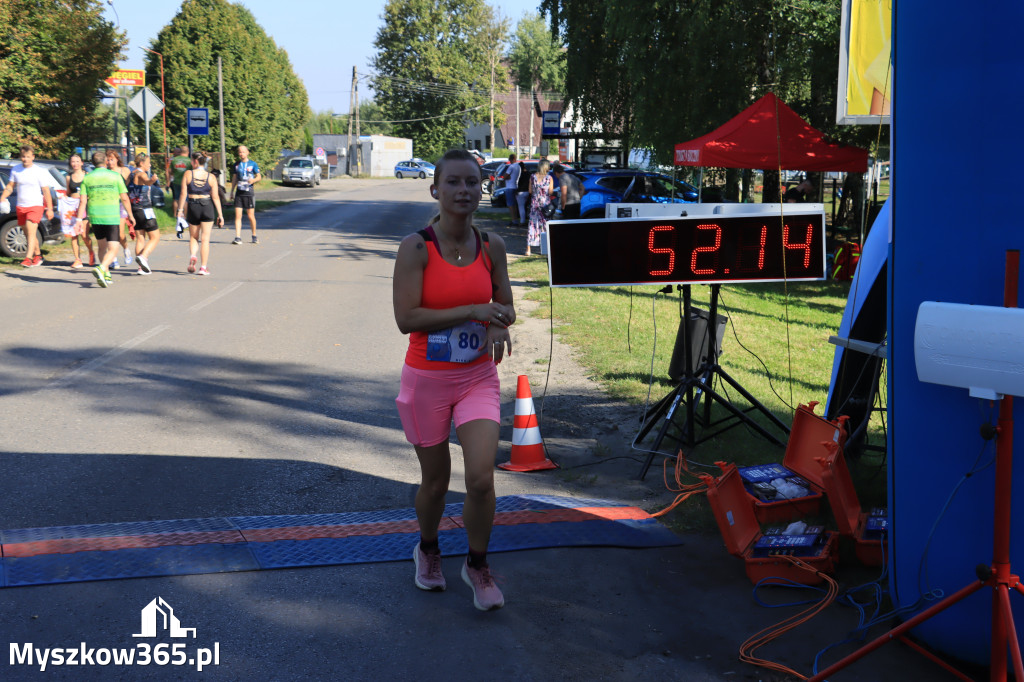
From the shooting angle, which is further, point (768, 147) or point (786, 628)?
point (768, 147)

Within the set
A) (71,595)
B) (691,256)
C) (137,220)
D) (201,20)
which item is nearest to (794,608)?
(691,256)

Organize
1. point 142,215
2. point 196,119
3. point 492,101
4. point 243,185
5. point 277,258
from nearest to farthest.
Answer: point 142,215 < point 277,258 < point 243,185 < point 196,119 < point 492,101

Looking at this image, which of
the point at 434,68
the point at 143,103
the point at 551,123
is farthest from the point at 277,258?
the point at 434,68

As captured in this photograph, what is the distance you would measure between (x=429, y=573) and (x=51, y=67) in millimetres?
23742

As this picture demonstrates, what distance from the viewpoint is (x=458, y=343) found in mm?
3943

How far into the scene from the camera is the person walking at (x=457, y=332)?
3906 mm

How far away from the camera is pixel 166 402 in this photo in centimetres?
770

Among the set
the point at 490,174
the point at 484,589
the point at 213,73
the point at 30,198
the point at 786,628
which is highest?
the point at 213,73

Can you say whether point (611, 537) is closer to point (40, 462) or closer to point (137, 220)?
point (40, 462)

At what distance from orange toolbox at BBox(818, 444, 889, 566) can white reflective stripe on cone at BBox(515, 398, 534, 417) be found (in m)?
2.22

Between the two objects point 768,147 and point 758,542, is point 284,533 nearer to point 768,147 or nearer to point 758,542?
point 758,542

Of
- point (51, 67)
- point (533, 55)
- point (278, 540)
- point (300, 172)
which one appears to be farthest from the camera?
point (533, 55)

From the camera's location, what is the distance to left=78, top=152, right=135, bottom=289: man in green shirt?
1384 centimetres

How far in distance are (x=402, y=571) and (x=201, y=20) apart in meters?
49.5
